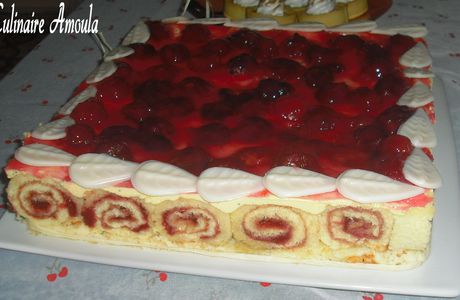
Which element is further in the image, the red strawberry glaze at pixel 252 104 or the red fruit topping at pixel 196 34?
the red fruit topping at pixel 196 34

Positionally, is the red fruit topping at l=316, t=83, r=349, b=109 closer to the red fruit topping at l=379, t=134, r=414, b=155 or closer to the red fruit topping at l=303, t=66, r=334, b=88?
the red fruit topping at l=303, t=66, r=334, b=88

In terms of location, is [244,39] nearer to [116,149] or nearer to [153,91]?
[153,91]

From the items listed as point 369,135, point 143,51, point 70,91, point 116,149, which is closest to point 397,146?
point 369,135

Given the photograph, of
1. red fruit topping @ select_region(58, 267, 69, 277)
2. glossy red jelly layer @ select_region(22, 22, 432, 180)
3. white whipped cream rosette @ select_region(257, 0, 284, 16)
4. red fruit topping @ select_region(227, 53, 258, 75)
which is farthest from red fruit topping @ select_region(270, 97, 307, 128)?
white whipped cream rosette @ select_region(257, 0, 284, 16)

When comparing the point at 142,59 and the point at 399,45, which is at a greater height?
the point at 399,45

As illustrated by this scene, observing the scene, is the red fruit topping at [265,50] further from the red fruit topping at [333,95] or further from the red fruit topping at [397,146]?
the red fruit topping at [397,146]

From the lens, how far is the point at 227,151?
4.93 feet

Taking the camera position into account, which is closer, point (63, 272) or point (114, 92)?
point (63, 272)

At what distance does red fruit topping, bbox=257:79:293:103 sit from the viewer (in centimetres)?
166

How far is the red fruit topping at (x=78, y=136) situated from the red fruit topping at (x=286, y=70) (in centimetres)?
62

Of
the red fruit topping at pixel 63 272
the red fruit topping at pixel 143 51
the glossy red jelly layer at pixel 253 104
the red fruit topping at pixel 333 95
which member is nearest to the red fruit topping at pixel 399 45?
the glossy red jelly layer at pixel 253 104

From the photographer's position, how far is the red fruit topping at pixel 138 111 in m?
1.65

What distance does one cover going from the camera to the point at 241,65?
1.80m

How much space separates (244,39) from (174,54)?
0.25 m
